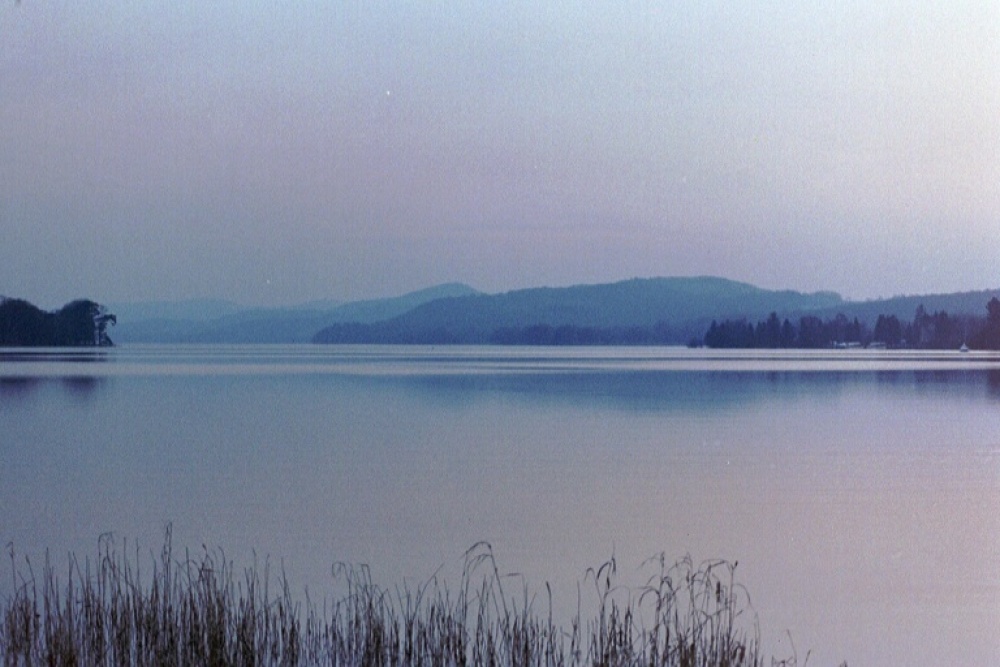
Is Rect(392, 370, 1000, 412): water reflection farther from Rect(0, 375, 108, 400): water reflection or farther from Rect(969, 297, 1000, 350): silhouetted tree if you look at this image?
Rect(969, 297, 1000, 350): silhouetted tree

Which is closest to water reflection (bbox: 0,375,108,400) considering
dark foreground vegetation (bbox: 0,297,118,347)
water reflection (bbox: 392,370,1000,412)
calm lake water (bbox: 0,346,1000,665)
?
calm lake water (bbox: 0,346,1000,665)

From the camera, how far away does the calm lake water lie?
10.7 meters

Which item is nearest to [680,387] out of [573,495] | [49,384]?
[49,384]

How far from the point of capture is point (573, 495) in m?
15.8

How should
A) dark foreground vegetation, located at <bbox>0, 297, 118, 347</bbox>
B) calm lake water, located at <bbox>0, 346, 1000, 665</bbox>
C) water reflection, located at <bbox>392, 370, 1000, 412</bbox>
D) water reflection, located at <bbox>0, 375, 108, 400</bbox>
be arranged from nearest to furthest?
calm lake water, located at <bbox>0, 346, 1000, 665</bbox>
water reflection, located at <bbox>392, 370, 1000, 412</bbox>
water reflection, located at <bbox>0, 375, 108, 400</bbox>
dark foreground vegetation, located at <bbox>0, 297, 118, 347</bbox>

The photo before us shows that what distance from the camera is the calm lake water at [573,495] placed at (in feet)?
35.0

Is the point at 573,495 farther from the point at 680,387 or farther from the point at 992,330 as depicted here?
the point at 992,330

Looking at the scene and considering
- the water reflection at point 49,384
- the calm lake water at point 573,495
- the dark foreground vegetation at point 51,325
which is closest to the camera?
the calm lake water at point 573,495

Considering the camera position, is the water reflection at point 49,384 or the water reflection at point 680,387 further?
the water reflection at point 49,384

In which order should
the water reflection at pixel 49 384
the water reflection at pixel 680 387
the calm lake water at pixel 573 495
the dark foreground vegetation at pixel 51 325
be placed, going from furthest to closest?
the dark foreground vegetation at pixel 51 325 → the water reflection at pixel 49 384 → the water reflection at pixel 680 387 → the calm lake water at pixel 573 495

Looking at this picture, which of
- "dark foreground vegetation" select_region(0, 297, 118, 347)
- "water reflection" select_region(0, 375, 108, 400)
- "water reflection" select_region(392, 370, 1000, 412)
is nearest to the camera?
"water reflection" select_region(392, 370, 1000, 412)

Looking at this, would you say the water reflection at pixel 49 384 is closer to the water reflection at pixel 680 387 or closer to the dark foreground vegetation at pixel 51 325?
the water reflection at pixel 680 387

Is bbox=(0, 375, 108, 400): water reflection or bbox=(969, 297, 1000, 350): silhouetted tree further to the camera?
bbox=(969, 297, 1000, 350): silhouetted tree

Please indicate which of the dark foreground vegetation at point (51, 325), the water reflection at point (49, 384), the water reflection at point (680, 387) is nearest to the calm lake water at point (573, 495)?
the water reflection at point (680, 387)
